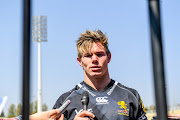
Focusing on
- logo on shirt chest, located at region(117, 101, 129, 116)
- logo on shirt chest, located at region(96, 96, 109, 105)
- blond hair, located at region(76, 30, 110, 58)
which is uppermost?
blond hair, located at region(76, 30, 110, 58)

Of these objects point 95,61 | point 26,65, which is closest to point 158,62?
point 26,65

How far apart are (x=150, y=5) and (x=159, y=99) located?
38 centimetres

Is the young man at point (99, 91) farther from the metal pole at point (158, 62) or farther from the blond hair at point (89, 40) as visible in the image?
the metal pole at point (158, 62)

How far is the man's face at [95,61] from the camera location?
3.36m

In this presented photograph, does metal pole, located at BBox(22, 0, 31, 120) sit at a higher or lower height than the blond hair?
lower

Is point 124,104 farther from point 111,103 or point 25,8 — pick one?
point 25,8

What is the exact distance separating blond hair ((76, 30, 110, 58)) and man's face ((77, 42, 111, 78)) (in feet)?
0.16

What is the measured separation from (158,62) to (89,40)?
2.40 m

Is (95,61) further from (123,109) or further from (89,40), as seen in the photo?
(123,109)

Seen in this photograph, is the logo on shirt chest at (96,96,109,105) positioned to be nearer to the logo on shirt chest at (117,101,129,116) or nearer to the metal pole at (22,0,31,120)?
the logo on shirt chest at (117,101,129,116)

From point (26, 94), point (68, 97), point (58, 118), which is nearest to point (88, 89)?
point (68, 97)

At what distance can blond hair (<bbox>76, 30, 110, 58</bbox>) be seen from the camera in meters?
3.48

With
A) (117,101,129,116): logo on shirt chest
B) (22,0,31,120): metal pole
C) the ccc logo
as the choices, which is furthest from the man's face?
(22,0,31,120): metal pole

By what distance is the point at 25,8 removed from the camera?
48.0 inches
